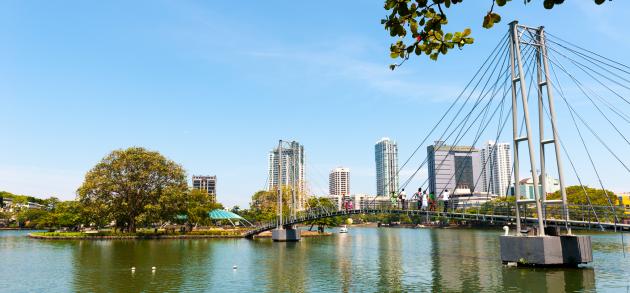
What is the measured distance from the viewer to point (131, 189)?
74.5 metres

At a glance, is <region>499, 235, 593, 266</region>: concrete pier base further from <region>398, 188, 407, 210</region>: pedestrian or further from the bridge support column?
the bridge support column

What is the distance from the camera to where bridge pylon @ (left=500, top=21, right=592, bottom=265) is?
102ft

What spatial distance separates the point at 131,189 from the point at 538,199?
199ft

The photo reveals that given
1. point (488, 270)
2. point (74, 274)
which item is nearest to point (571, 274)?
point (488, 270)

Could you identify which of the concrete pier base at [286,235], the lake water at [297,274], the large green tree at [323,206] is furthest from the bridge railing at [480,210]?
the large green tree at [323,206]

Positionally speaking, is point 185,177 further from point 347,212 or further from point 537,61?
point 537,61

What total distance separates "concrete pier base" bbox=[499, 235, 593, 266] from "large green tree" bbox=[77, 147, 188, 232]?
54153 mm

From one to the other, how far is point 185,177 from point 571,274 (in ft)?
201

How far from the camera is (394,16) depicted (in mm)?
5820

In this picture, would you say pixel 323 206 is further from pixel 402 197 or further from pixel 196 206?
pixel 402 197

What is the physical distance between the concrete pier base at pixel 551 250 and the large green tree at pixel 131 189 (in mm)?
54153

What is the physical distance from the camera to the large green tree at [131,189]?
7294 centimetres

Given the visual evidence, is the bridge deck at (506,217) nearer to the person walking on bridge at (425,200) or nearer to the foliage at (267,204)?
the person walking on bridge at (425,200)

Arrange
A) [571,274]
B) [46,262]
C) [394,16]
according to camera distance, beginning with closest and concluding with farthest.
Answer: [394,16] → [571,274] → [46,262]
